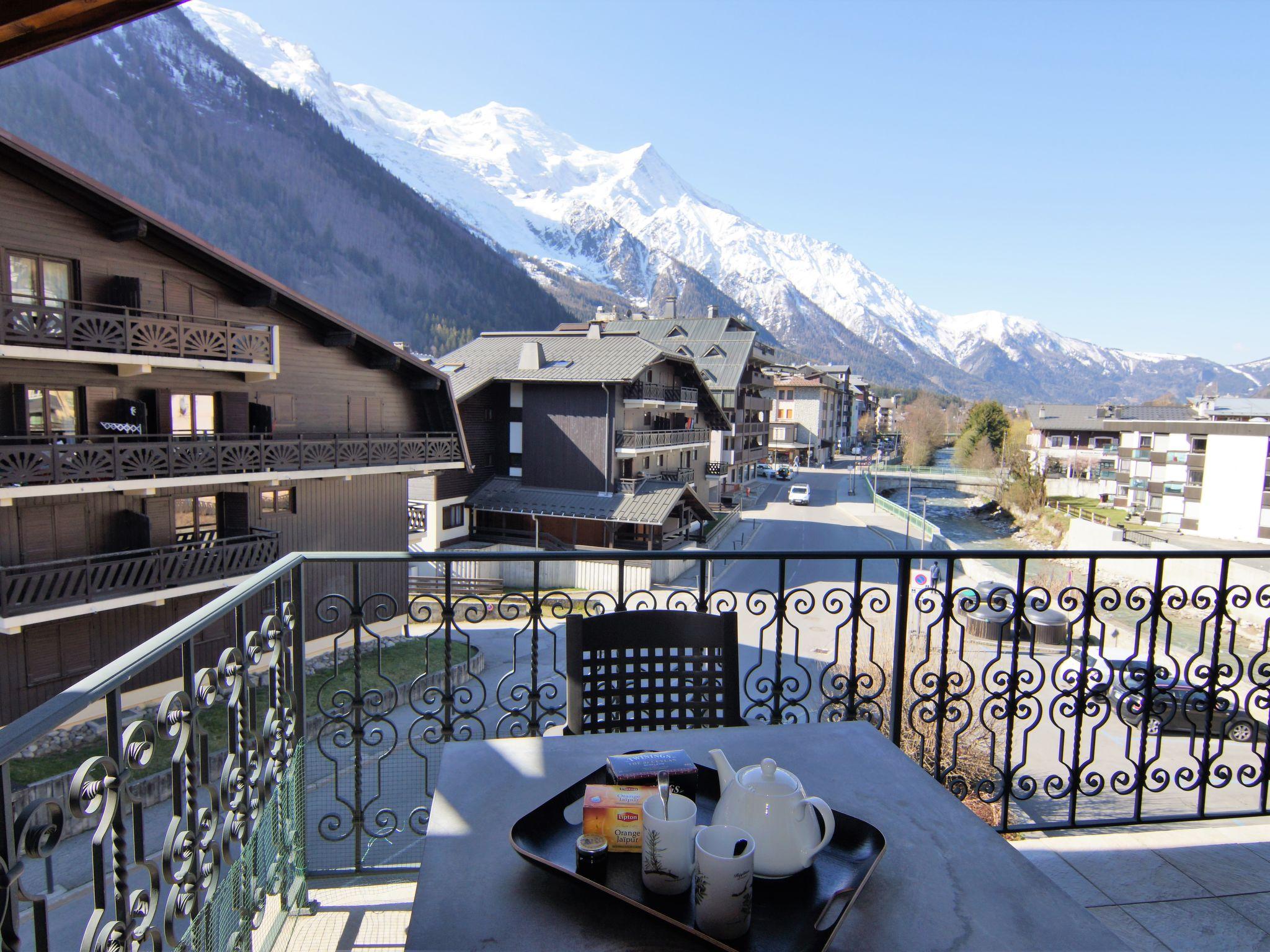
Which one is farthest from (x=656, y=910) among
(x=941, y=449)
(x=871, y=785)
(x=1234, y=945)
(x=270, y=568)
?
(x=941, y=449)

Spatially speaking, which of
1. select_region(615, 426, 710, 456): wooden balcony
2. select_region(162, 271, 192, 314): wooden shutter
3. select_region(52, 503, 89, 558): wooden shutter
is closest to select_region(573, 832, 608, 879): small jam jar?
select_region(52, 503, 89, 558): wooden shutter

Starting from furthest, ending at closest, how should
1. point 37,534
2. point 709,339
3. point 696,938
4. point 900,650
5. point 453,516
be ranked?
point 709,339 → point 453,516 → point 37,534 → point 900,650 → point 696,938

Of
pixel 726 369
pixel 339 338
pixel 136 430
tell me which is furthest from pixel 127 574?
pixel 726 369

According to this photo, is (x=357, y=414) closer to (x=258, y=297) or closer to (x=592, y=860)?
(x=258, y=297)

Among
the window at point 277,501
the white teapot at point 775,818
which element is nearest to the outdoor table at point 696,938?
the white teapot at point 775,818

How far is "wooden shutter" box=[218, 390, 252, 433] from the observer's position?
1450cm

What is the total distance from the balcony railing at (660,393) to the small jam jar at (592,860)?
2496 cm

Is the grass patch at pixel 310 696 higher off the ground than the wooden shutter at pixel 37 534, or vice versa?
the wooden shutter at pixel 37 534

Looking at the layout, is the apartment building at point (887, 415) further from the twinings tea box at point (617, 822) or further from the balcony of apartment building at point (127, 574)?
the twinings tea box at point (617, 822)

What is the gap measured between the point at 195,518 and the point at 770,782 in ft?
51.3

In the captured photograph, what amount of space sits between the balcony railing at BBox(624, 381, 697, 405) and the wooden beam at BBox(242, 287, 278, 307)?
528 inches

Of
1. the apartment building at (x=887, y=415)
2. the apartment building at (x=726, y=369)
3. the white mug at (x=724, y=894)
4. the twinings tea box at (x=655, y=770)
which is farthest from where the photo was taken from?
the apartment building at (x=887, y=415)

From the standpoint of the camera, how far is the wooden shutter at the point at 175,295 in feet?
44.8

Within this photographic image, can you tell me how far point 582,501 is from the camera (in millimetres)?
25625
